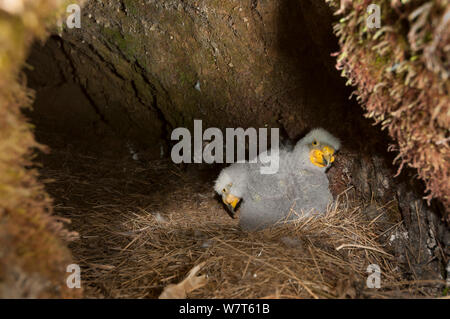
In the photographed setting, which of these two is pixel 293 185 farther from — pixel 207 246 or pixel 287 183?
pixel 207 246

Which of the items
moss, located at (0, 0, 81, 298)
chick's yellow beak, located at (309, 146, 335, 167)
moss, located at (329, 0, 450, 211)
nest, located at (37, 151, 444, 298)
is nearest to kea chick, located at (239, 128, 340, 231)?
chick's yellow beak, located at (309, 146, 335, 167)

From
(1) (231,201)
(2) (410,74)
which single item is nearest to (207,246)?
(1) (231,201)

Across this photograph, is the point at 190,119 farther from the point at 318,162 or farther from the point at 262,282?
the point at 262,282

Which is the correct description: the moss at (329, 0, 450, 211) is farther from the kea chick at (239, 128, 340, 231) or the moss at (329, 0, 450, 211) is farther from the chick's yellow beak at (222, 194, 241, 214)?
the chick's yellow beak at (222, 194, 241, 214)

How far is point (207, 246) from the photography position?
6.95ft

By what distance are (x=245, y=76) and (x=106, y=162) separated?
2.31 m

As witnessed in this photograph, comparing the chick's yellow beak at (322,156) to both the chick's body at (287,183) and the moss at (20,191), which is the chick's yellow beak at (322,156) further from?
the moss at (20,191)

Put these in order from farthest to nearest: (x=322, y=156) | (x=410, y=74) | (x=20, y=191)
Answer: (x=322, y=156) → (x=410, y=74) → (x=20, y=191)

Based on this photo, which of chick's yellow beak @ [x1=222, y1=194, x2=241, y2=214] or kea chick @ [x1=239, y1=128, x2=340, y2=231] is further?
chick's yellow beak @ [x1=222, y1=194, x2=241, y2=214]

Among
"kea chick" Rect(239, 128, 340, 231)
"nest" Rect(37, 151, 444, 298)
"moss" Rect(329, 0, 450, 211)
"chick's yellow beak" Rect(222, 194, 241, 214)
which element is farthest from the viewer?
"chick's yellow beak" Rect(222, 194, 241, 214)

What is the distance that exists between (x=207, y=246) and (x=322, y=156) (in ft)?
4.74

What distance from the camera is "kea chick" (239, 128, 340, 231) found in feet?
9.06

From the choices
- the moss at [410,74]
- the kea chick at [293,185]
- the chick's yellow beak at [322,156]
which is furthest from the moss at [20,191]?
the chick's yellow beak at [322,156]

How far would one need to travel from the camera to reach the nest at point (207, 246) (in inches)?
63.3
